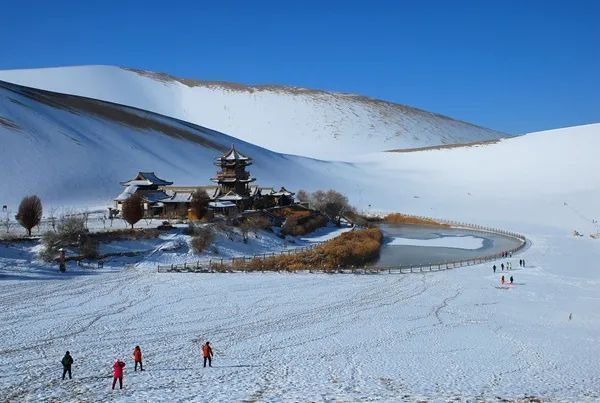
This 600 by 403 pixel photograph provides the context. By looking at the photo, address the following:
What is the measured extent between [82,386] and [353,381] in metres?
5.20

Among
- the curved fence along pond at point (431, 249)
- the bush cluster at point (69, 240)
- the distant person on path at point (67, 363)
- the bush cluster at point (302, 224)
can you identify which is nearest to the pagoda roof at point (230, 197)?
the bush cluster at point (302, 224)

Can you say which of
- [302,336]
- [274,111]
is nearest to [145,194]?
[302,336]

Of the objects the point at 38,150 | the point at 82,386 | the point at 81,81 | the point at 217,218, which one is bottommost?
the point at 82,386

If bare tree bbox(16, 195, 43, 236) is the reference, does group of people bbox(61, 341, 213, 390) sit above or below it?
below

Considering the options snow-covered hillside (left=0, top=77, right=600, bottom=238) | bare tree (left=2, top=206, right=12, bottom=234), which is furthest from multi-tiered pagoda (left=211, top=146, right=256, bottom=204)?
bare tree (left=2, top=206, right=12, bottom=234)

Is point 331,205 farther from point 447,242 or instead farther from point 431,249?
point 431,249

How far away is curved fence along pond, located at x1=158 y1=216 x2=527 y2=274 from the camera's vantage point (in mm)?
29438

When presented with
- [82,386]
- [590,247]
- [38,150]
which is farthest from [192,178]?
[82,386]

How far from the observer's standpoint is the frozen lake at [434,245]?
1350 inches

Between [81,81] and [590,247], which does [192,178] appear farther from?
[81,81]

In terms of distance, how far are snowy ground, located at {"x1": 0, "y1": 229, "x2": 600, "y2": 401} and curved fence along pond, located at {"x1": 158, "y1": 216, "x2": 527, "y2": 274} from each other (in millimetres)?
2639

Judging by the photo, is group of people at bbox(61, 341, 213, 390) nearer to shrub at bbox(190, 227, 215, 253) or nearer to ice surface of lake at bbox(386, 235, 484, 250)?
shrub at bbox(190, 227, 215, 253)

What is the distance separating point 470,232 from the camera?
47.0m

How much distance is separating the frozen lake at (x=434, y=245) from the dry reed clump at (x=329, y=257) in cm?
94
